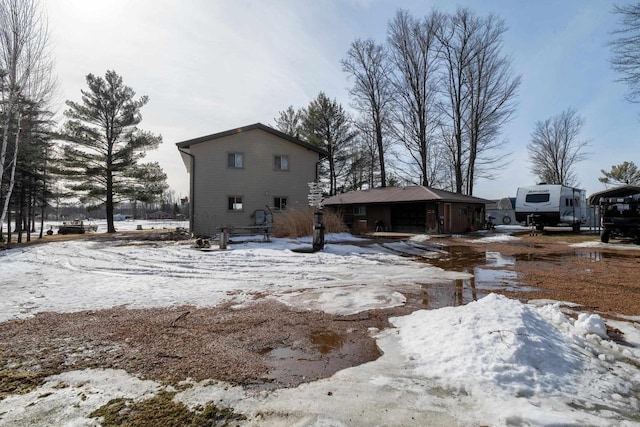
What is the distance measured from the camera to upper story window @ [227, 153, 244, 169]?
63.0 feet

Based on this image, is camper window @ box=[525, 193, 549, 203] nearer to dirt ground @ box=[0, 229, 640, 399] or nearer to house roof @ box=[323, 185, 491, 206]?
house roof @ box=[323, 185, 491, 206]

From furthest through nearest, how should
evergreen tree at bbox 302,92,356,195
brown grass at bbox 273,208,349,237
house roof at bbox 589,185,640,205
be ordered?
evergreen tree at bbox 302,92,356,195 < brown grass at bbox 273,208,349,237 < house roof at bbox 589,185,640,205

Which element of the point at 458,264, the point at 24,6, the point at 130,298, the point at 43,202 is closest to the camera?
the point at 130,298

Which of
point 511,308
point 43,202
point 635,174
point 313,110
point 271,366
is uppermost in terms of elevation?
point 313,110

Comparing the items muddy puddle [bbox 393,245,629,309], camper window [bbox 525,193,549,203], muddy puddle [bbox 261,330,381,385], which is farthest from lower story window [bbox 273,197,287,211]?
camper window [bbox 525,193,549,203]

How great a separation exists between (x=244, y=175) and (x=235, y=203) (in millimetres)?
1813

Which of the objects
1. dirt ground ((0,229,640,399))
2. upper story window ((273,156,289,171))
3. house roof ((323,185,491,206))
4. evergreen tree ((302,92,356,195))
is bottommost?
dirt ground ((0,229,640,399))

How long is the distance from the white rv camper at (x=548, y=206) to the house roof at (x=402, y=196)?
337 cm

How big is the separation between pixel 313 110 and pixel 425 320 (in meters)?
30.3

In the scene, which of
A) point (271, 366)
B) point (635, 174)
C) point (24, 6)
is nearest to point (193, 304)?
point (271, 366)

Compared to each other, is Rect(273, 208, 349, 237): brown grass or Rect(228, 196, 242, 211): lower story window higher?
Rect(228, 196, 242, 211): lower story window

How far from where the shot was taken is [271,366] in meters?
3.16

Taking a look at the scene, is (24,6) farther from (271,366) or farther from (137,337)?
(271,366)

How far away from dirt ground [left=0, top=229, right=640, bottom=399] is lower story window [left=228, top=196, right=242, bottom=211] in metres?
14.3
